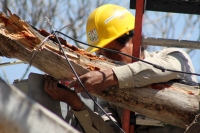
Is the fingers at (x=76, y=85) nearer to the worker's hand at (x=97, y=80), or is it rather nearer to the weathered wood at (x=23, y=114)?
the worker's hand at (x=97, y=80)

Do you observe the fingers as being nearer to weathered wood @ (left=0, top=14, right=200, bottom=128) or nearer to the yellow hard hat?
weathered wood @ (left=0, top=14, right=200, bottom=128)

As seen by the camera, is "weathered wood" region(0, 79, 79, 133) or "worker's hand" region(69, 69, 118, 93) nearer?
"weathered wood" region(0, 79, 79, 133)

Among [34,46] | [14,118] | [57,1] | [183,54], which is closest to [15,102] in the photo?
[14,118]

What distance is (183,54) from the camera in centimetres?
489

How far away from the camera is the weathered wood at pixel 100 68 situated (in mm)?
4305

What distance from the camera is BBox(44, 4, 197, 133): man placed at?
433 cm

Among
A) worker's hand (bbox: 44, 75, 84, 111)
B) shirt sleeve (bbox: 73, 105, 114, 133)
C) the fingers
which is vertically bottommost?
shirt sleeve (bbox: 73, 105, 114, 133)

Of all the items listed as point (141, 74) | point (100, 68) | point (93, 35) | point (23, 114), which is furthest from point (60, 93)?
point (23, 114)

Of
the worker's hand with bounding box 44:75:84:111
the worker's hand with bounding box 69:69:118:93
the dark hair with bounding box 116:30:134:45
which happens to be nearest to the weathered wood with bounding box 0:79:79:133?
the worker's hand with bounding box 69:69:118:93

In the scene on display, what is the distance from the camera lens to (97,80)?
431 centimetres

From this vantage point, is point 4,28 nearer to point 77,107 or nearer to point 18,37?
point 18,37

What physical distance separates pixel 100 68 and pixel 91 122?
0.81 m

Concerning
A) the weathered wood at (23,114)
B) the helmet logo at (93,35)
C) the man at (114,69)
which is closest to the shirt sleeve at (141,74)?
the man at (114,69)

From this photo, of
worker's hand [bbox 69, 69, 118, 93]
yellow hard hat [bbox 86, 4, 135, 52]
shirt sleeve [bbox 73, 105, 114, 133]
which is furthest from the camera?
yellow hard hat [bbox 86, 4, 135, 52]
